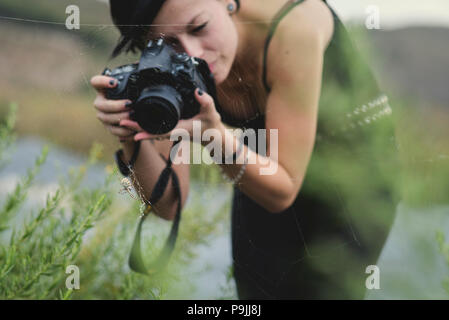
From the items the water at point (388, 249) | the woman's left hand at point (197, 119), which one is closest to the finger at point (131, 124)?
the woman's left hand at point (197, 119)

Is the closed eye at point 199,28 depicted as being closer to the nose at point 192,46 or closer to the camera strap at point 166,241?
the nose at point 192,46

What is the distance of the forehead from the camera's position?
34cm

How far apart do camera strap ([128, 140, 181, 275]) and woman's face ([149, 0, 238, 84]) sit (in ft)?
0.36

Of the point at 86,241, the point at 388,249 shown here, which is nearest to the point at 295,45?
the point at 388,249

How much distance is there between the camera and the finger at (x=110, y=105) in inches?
14.0

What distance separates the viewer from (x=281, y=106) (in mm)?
403

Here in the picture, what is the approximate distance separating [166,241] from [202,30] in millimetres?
255

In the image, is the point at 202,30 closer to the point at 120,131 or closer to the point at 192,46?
the point at 192,46

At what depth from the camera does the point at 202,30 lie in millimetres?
360

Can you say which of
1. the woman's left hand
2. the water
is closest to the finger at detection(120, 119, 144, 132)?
the woman's left hand

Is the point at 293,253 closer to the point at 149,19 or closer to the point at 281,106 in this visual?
the point at 281,106

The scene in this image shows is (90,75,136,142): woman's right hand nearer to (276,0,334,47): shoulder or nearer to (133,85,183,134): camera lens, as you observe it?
(133,85,183,134): camera lens

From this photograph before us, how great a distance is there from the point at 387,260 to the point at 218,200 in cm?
24

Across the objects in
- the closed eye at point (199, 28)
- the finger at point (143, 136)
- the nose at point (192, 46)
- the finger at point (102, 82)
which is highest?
the closed eye at point (199, 28)
